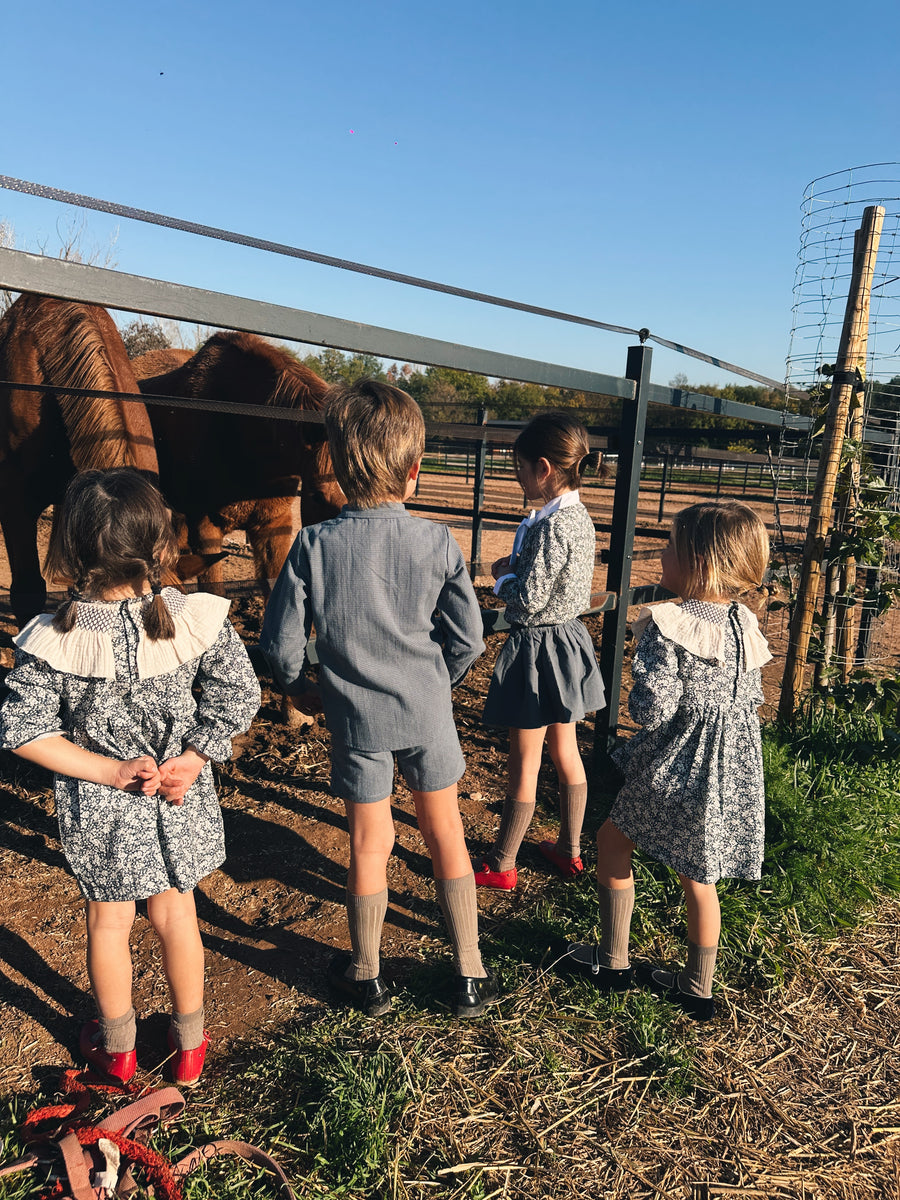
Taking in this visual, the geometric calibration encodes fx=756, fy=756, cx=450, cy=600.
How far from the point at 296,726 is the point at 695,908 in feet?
7.41

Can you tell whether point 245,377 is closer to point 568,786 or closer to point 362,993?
point 568,786

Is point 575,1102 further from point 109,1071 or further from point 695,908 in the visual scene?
point 109,1071

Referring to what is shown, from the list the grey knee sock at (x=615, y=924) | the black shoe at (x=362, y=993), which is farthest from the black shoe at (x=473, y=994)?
the grey knee sock at (x=615, y=924)

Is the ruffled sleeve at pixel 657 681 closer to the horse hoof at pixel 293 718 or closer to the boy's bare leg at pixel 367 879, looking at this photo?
the boy's bare leg at pixel 367 879

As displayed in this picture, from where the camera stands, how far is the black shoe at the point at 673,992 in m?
1.85

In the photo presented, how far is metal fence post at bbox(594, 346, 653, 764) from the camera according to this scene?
114 inches

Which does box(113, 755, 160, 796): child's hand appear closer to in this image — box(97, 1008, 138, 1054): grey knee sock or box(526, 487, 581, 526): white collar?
box(97, 1008, 138, 1054): grey knee sock

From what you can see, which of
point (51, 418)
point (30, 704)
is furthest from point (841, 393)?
point (51, 418)

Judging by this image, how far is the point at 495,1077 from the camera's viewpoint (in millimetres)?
1622

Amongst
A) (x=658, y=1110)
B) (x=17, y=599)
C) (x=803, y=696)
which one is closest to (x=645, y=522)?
(x=803, y=696)

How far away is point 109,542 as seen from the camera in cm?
141

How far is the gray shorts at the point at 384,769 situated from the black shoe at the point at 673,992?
79cm

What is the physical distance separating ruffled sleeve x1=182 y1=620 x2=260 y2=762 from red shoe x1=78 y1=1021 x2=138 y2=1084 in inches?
26.7

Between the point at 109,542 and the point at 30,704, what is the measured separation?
0.34 m
